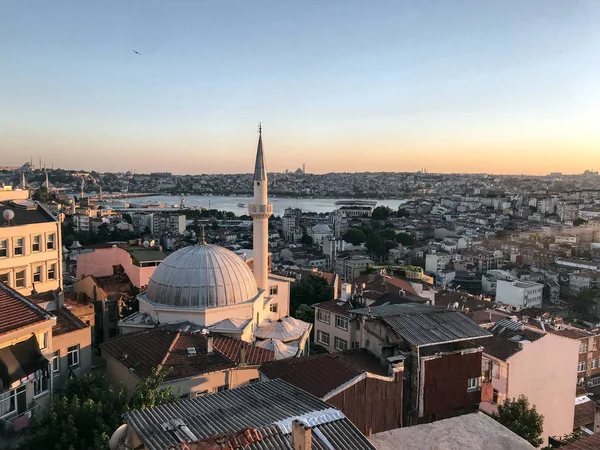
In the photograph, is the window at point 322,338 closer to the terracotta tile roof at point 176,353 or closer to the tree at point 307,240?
the terracotta tile roof at point 176,353

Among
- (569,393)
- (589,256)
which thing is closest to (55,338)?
(569,393)

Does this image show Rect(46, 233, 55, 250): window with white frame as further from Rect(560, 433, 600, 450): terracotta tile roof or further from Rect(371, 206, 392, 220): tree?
Rect(371, 206, 392, 220): tree

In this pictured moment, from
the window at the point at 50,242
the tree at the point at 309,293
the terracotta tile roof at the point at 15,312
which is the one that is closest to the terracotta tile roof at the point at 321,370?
the terracotta tile roof at the point at 15,312

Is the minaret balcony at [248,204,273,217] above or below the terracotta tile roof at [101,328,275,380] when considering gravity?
above

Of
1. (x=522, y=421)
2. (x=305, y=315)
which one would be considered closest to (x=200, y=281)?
(x=305, y=315)

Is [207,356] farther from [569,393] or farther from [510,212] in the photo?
[510,212]

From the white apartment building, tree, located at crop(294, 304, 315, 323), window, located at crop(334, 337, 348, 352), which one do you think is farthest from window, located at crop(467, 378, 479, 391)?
the white apartment building
